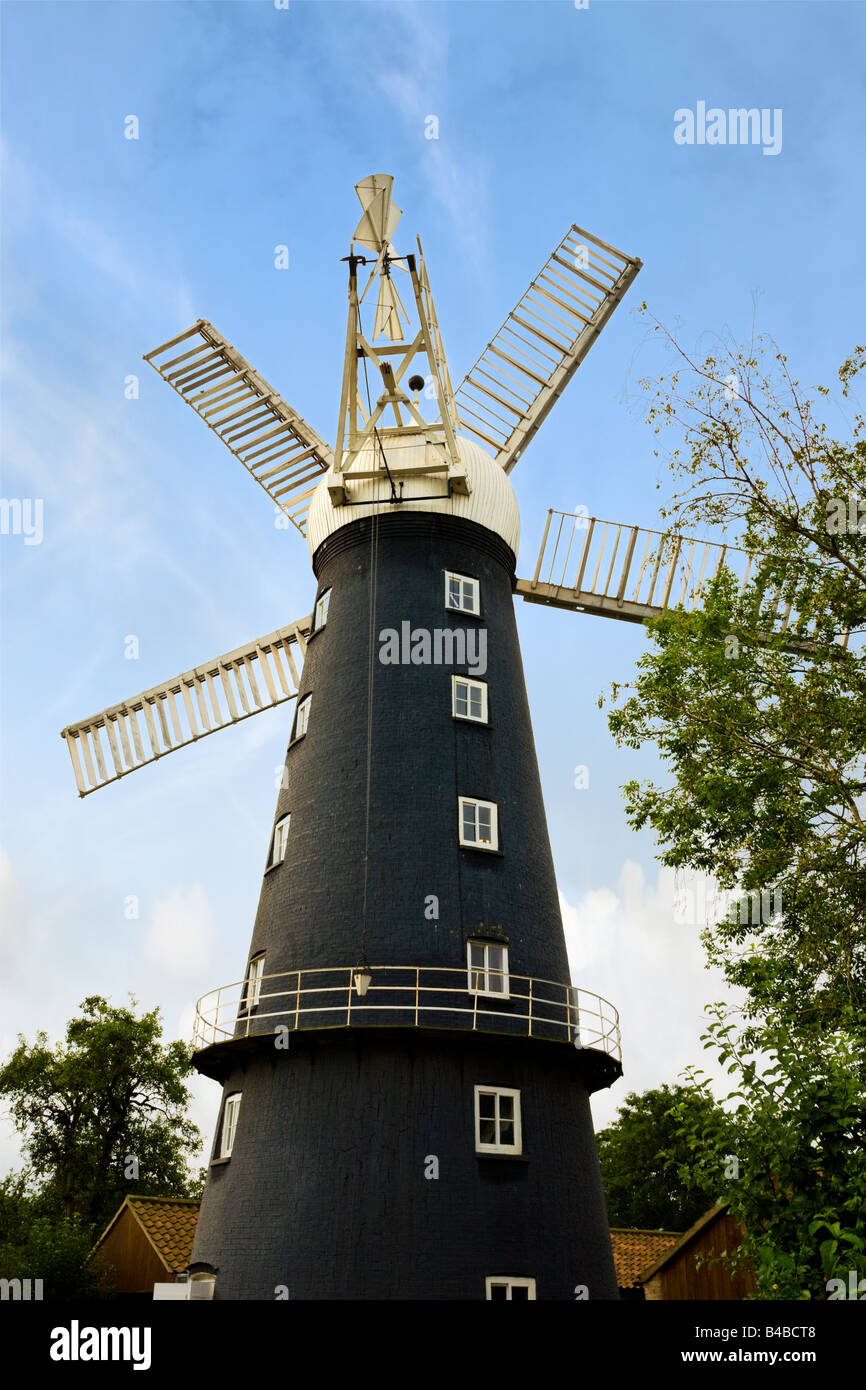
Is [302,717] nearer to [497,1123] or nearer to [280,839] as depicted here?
[280,839]

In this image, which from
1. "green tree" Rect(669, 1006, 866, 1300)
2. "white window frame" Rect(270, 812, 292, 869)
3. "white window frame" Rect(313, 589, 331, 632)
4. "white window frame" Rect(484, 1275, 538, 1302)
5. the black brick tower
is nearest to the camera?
"green tree" Rect(669, 1006, 866, 1300)

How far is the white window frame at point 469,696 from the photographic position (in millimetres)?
21484

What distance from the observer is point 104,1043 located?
132ft

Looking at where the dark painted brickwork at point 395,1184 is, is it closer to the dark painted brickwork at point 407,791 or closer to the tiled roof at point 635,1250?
the dark painted brickwork at point 407,791

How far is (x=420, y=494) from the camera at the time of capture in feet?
75.9

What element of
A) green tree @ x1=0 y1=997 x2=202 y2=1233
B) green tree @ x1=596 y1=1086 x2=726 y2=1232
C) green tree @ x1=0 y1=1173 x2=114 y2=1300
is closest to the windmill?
green tree @ x1=0 y1=1173 x2=114 y2=1300

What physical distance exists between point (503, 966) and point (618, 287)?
18.1m

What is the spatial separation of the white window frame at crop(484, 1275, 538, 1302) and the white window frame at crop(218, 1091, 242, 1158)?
16.1 ft

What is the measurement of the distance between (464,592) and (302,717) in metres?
4.16

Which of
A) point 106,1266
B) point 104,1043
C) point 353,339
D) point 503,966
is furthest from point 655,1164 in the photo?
point 353,339

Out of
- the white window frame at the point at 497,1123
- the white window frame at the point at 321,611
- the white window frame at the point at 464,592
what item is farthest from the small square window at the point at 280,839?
the white window frame at the point at 497,1123

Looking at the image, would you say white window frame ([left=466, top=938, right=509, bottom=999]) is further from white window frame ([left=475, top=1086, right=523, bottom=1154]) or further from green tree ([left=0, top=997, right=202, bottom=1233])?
green tree ([left=0, top=997, right=202, bottom=1233])

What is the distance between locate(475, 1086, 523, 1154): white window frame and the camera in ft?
57.2
